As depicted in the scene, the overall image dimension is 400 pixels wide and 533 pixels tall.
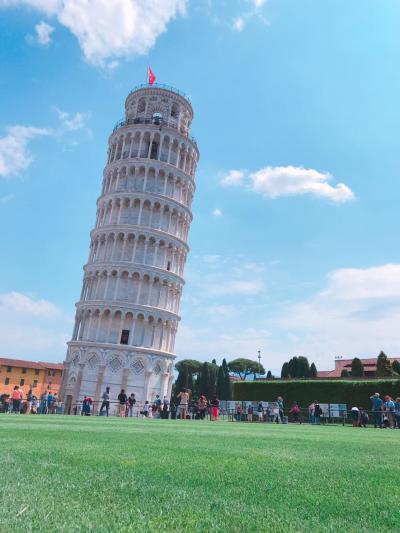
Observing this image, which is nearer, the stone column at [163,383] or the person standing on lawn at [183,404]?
the person standing on lawn at [183,404]

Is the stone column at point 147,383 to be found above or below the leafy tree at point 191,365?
below

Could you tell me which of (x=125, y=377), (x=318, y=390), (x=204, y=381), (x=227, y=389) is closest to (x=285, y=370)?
(x=227, y=389)

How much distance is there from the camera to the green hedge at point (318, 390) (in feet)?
137

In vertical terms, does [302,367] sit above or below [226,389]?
above

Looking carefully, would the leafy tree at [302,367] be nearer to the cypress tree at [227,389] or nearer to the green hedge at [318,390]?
the cypress tree at [227,389]

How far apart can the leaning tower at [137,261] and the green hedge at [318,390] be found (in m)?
10.7

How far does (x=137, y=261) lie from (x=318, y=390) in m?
26.3

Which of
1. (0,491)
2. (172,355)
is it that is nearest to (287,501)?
(0,491)

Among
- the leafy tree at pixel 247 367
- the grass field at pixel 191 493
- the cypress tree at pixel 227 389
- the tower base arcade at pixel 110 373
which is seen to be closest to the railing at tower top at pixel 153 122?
the tower base arcade at pixel 110 373

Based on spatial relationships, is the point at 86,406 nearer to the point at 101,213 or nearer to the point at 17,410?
the point at 17,410

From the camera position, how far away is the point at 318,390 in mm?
46594

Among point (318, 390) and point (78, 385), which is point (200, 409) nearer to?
point (318, 390)

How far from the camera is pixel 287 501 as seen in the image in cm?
378

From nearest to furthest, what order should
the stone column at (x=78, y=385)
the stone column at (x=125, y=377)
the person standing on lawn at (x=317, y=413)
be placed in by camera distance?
the person standing on lawn at (x=317, y=413) → the stone column at (x=78, y=385) → the stone column at (x=125, y=377)
